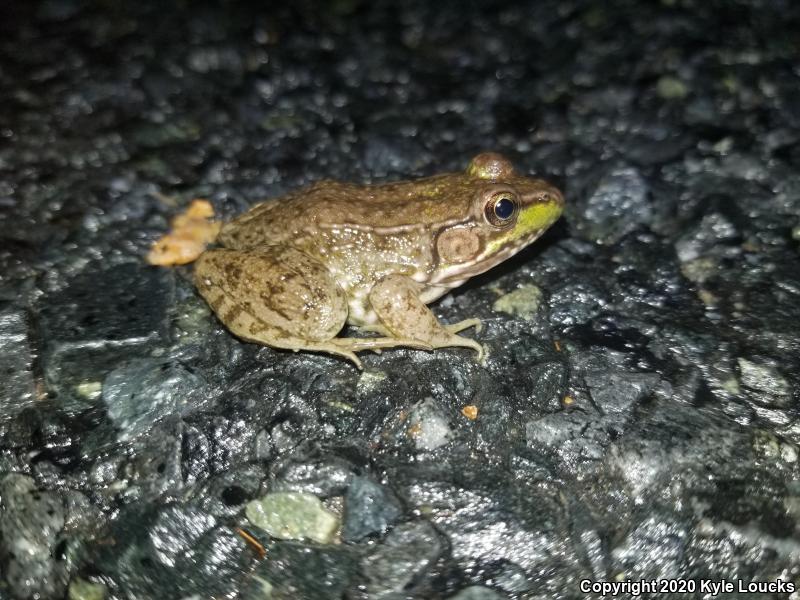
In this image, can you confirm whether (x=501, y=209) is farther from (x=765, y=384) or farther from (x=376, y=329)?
(x=765, y=384)

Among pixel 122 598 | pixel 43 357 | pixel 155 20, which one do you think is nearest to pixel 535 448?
pixel 122 598

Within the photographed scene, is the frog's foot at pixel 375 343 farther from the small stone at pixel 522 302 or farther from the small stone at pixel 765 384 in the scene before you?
the small stone at pixel 765 384

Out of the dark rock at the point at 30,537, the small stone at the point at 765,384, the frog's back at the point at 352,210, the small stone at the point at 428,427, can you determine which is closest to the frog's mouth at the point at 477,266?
the frog's back at the point at 352,210

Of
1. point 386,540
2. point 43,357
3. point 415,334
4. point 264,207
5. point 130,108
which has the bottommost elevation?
point 386,540

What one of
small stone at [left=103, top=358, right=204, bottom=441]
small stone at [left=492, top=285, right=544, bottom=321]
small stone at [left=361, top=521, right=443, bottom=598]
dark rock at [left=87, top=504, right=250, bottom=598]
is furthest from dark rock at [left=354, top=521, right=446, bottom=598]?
small stone at [left=492, top=285, right=544, bottom=321]

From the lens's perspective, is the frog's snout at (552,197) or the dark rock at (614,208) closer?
the frog's snout at (552,197)

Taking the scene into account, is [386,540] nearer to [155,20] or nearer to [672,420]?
[672,420]
